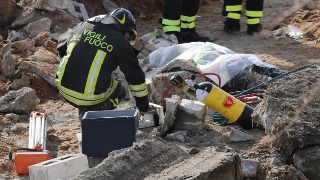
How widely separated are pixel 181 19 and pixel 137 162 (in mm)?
6606

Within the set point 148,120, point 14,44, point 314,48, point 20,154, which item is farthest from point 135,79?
point 314,48

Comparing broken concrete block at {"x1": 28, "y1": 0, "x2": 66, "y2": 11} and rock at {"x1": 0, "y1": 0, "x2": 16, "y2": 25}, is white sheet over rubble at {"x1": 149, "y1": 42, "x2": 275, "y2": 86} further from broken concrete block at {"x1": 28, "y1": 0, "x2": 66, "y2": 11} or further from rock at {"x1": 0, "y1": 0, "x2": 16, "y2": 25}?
rock at {"x1": 0, "y1": 0, "x2": 16, "y2": 25}

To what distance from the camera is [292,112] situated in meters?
4.43

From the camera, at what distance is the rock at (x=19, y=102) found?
6.35m

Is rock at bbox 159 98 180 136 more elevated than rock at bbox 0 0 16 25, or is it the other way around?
rock at bbox 0 0 16 25

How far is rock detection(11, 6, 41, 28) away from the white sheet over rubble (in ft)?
8.99

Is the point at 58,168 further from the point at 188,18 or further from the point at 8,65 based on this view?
the point at 188,18

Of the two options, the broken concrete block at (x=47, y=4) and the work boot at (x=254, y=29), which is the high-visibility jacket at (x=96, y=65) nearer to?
the broken concrete block at (x=47, y=4)

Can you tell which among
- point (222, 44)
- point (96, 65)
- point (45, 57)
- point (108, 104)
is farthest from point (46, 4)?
point (96, 65)

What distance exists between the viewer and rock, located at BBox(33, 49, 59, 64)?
794cm

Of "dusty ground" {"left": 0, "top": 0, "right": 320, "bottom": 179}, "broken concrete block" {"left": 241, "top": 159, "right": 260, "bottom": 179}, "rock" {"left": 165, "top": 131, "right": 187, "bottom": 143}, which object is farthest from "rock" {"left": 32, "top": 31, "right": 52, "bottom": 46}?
"broken concrete block" {"left": 241, "top": 159, "right": 260, "bottom": 179}

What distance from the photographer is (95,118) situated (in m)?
4.86

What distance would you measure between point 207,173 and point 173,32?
6.10 metres

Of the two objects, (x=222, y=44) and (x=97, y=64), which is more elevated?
(x=97, y=64)
